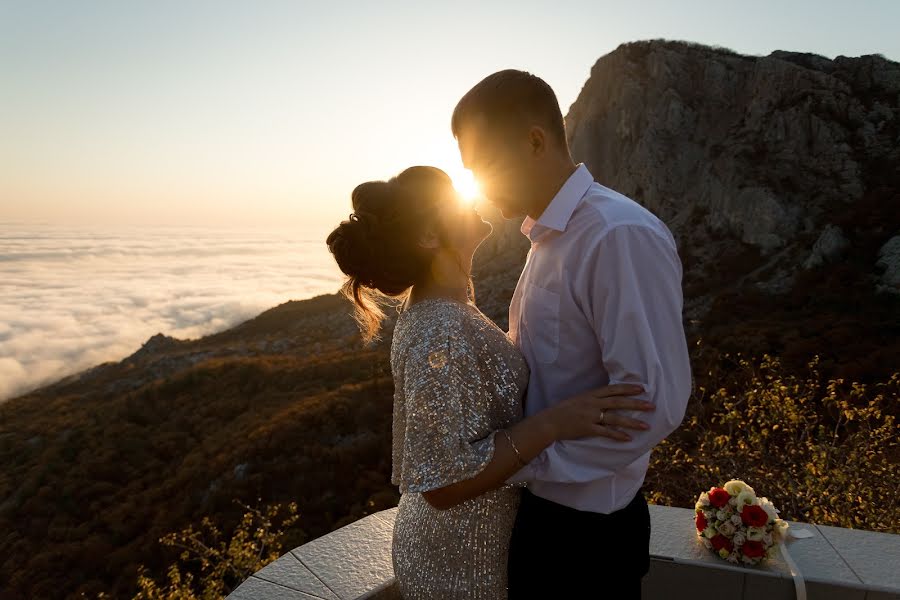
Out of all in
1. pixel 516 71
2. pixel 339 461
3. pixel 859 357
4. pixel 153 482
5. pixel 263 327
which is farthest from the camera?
pixel 263 327

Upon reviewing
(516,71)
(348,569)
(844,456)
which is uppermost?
(516,71)

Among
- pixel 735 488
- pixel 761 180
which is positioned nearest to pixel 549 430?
pixel 735 488

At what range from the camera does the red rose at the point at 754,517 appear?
275cm

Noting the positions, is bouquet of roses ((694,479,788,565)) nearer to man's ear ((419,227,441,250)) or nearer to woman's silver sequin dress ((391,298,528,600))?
woman's silver sequin dress ((391,298,528,600))

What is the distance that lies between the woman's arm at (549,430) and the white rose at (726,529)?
1.68 metres

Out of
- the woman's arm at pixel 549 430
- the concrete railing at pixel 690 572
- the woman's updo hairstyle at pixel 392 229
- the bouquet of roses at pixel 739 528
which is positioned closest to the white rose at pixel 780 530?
the bouquet of roses at pixel 739 528

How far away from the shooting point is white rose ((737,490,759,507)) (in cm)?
294

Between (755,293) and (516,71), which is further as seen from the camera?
(755,293)

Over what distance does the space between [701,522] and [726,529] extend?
199 millimetres

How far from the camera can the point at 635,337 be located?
1.53m

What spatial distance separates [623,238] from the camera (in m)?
1.56

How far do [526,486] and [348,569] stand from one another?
1.33m

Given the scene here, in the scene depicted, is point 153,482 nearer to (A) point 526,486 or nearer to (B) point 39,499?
(B) point 39,499

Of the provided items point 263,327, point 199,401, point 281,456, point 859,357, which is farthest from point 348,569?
point 263,327
